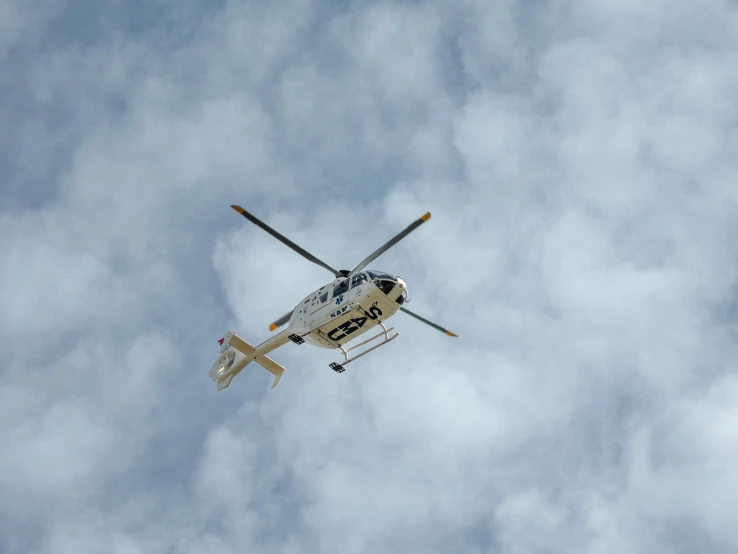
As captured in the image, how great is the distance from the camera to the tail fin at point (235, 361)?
176ft

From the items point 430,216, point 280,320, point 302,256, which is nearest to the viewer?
point 430,216

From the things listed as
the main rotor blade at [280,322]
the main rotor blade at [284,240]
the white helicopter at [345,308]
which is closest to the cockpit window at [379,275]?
the white helicopter at [345,308]

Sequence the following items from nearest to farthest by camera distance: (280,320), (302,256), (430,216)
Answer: (430,216) → (302,256) → (280,320)

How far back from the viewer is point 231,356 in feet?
179

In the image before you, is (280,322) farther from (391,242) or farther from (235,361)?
(391,242)

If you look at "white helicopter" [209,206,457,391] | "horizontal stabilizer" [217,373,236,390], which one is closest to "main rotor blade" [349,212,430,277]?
"white helicopter" [209,206,457,391]

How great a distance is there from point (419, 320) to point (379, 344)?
16.1 ft

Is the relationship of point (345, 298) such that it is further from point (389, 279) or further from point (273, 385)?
point (273, 385)

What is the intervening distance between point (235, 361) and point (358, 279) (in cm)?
1085

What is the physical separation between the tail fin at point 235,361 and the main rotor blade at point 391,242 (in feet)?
28.5

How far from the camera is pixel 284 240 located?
47469 millimetres

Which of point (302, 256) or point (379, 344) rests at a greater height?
point (302, 256)

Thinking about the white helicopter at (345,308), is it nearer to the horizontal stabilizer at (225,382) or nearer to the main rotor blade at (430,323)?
the main rotor blade at (430,323)

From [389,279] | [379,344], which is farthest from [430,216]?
[379,344]
